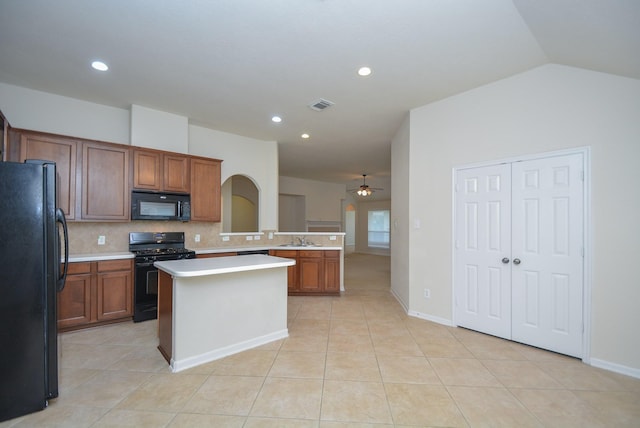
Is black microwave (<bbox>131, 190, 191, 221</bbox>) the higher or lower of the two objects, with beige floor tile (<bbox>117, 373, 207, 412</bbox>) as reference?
higher

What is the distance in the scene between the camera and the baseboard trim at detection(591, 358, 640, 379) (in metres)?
2.35

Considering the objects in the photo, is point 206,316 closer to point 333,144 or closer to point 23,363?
point 23,363

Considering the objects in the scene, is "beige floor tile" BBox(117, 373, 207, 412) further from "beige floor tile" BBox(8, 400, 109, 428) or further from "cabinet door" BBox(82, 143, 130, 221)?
"cabinet door" BBox(82, 143, 130, 221)

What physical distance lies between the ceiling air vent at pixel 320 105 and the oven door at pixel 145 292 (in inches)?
120

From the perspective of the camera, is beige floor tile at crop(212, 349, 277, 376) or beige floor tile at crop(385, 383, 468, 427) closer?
beige floor tile at crop(385, 383, 468, 427)

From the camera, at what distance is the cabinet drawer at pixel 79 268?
126 inches

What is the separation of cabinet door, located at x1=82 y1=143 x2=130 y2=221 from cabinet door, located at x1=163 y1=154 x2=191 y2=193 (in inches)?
19.1

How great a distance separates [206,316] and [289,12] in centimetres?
267

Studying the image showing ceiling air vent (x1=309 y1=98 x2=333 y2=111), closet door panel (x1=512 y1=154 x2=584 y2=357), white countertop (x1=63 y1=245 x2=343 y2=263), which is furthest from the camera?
ceiling air vent (x1=309 y1=98 x2=333 y2=111)

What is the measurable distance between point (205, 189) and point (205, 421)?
3374 mm

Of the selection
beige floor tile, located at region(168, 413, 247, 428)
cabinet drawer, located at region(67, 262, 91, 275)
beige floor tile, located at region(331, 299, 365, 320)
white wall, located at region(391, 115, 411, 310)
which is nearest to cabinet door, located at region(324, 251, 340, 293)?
beige floor tile, located at region(331, 299, 365, 320)

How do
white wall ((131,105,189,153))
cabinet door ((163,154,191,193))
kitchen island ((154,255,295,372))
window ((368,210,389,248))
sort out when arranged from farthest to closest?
window ((368,210,389,248)) < cabinet door ((163,154,191,193)) < white wall ((131,105,189,153)) < kitchen island ((154,255,295,372))

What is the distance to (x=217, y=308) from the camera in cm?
263

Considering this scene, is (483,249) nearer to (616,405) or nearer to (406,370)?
(616,405)
